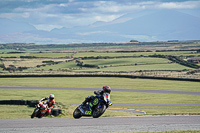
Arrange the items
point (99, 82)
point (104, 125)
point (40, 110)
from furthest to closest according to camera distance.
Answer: point (99, 82) → point (40, 110) → point (104, 125)

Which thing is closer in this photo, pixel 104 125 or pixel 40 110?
pixel 104 125

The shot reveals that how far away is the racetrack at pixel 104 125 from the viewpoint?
14933 mm

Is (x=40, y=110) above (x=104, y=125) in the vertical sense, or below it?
above

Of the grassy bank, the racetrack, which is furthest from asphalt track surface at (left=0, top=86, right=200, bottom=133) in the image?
the grassy bank

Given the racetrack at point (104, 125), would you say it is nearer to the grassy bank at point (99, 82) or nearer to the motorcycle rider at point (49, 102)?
the motorcycle rider at point (49, 102)

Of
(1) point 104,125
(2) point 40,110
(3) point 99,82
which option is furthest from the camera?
(3) point 99,82

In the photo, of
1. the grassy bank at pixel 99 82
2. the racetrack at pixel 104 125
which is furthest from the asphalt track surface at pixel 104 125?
the grassy bank at pixel 99 82

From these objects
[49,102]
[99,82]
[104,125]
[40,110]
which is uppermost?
[49,102]

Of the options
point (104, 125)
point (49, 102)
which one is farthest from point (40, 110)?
point (104, 125)

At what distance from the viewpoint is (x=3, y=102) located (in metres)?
30.5

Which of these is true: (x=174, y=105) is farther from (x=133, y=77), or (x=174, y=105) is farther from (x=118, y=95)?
(x=133, y=77)

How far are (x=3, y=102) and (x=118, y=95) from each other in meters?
17.8

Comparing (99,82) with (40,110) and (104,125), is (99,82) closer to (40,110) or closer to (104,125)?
(40,110)

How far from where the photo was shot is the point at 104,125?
15.8 metres
